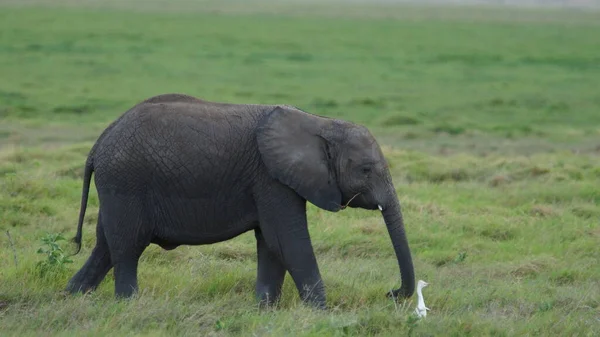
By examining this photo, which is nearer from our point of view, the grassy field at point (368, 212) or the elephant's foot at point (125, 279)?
the grassy field at point (368, 212)

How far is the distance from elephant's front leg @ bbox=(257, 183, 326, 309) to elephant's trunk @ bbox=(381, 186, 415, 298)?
21.8 inches

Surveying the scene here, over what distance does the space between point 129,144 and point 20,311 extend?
127cm

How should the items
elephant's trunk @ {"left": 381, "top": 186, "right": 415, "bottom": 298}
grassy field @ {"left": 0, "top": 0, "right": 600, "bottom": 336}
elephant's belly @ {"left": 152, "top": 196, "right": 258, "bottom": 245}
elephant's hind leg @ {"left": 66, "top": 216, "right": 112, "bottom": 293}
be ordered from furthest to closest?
elephant's hind leg @ {"left": 66, "top": 216, "right": 112, "bottom": 293}, elephant's belly @ {"left": 152, "top": 196, "right": 258, "bottom": 245}, elephant's trunk @ {"left": 381, "top": 186, "right": 415, "bottom": 298}, grassy field @ {"left": 0, "top": 0, "right": 600, "bottom": 336}

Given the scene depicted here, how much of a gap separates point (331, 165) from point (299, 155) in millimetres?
289

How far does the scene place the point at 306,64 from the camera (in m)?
32.1

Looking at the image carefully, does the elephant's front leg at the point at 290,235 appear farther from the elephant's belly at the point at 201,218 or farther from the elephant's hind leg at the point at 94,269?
the elephant's hind leg at the point at 94,269

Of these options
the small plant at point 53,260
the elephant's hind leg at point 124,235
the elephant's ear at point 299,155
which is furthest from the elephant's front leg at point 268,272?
the small plant at point 53,260

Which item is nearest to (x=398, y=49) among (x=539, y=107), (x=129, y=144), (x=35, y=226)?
(x=539, y=107)

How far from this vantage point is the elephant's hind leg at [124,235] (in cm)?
666

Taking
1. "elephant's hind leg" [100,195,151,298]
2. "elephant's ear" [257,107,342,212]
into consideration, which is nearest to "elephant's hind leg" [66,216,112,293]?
"elephant's hind leg" [100,195,151,298]

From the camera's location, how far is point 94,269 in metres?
7.01

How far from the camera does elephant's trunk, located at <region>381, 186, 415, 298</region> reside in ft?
21.6

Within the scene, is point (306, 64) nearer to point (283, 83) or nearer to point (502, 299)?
point (283, 83)

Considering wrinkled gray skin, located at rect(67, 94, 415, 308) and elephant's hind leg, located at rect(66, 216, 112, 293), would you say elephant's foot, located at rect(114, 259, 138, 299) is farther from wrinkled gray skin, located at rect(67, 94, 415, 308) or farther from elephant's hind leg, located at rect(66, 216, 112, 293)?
elephant's hind leg, located at rect(66, 216, 112, 293)
